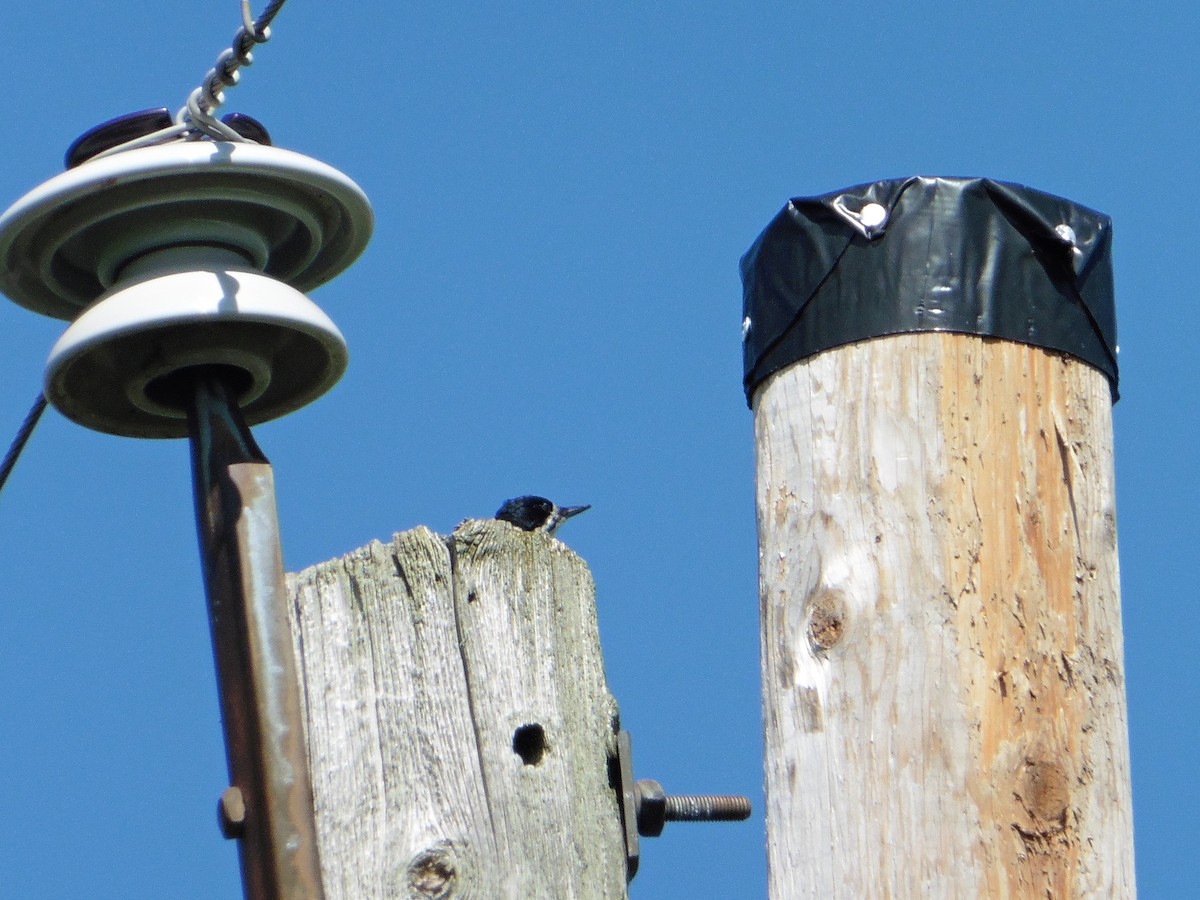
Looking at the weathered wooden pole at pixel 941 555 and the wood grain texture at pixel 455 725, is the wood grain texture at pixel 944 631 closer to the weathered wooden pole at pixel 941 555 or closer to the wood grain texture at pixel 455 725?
the weathered wooden pole at pixel 941 555

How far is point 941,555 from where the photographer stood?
8.25 ft

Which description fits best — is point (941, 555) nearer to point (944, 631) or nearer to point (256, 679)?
point (944, 631)

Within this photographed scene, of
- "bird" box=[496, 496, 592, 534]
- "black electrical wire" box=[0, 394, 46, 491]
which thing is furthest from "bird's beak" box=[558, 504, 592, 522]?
"black electrical wire" box=[0, 394, 46, 491]

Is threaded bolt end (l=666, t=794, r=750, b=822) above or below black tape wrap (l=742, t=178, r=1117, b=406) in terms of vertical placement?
below

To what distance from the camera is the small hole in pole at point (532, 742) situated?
2.42 m

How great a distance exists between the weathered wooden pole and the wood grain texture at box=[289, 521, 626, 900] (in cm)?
31

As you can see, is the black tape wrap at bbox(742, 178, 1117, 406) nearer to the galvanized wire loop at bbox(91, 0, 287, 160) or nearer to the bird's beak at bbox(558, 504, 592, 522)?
the galvanized wire loop at bbox(91, 0, 287, 160)

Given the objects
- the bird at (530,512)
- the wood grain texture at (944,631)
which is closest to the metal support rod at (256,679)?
the wood grain texture at (944,631)

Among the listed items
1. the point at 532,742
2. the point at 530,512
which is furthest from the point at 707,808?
the point at 530,512

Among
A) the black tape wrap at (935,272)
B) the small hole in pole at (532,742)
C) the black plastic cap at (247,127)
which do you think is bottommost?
the small hole in pole at (532,742)

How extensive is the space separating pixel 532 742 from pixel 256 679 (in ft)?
1.18

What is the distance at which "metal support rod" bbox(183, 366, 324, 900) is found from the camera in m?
2.28

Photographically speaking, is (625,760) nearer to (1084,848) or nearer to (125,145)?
(1084,848)

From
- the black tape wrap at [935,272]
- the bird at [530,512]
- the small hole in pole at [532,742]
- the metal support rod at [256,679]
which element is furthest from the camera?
the bird at [530,512]
